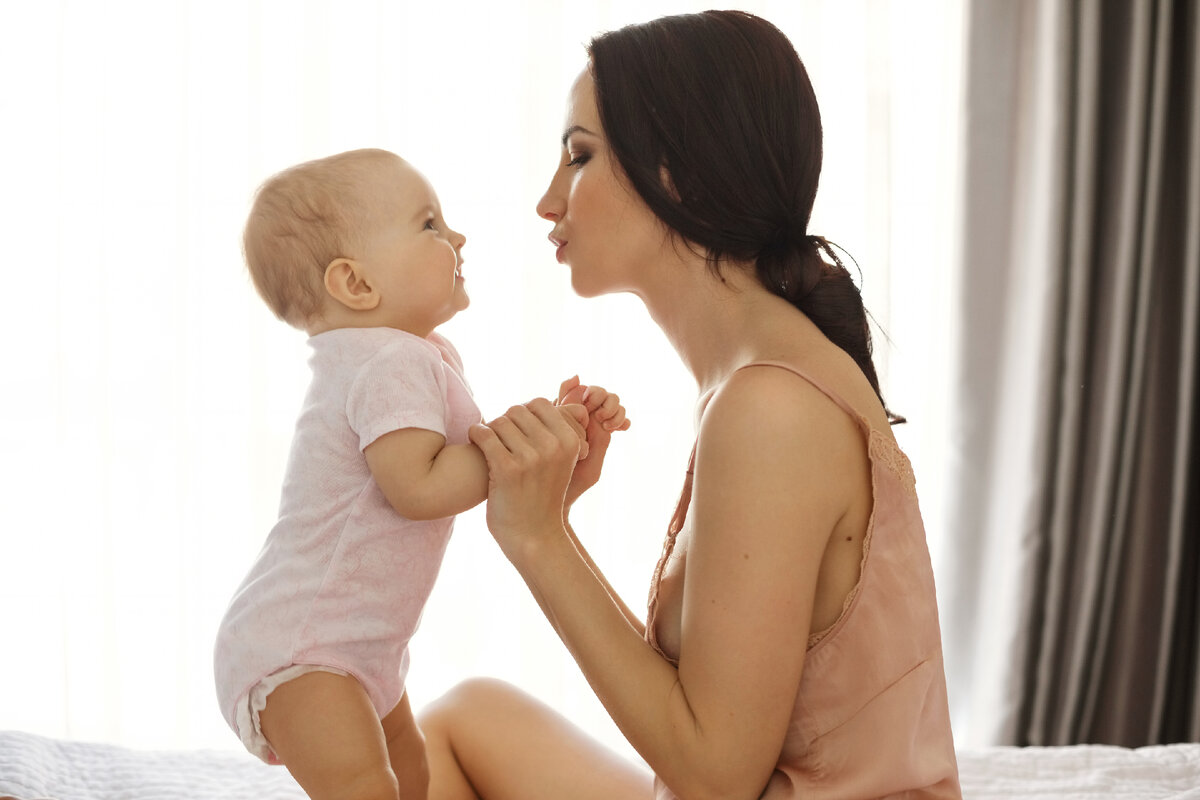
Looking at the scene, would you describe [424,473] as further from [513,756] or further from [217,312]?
[217,312]

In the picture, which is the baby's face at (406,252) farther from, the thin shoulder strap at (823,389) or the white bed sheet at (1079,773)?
the white bed sheet at (1079,773)

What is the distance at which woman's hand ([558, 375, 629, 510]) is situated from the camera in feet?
4.48

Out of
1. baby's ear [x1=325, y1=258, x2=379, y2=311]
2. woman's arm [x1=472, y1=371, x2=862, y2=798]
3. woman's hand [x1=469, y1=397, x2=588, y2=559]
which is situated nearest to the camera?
woman's arm [x1=472, y1=371, x2=862, y2=798]

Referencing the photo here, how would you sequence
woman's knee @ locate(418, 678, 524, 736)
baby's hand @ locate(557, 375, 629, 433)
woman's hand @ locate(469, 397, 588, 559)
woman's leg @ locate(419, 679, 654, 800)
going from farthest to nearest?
woman's knee @ locate(418, 678, 524, 736), woman's leg @ locate(419, 679, 654, 800), baby's hand @ locate(557, 375, 629, 433), woman's hand @ locate(469, 397, 588, 559)

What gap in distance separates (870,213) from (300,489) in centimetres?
201

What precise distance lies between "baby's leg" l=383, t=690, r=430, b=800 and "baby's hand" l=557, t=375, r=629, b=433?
43cm

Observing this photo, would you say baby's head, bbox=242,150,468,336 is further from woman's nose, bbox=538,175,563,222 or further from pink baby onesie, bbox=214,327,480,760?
woman's nose, bbox=538,175,563,222

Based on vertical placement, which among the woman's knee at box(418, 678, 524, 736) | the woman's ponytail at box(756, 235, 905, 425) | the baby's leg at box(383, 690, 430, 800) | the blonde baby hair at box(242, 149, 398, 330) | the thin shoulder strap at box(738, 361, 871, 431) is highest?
the blonde baby hair at box(242, 149, 398, 330)

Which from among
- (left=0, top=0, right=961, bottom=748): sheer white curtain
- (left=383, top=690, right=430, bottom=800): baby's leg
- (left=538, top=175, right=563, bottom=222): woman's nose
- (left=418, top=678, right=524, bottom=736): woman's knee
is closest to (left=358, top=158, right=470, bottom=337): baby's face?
(left=538, top=175, right=563, bottom=222): woman's nose

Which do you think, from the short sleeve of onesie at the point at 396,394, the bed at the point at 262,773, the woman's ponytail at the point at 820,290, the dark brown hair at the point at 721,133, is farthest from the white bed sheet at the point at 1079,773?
the short sleeve of onesie at the point at 396,394

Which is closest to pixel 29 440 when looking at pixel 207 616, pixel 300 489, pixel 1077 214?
pixel 207 616

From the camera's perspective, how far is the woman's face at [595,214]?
51.9 inches

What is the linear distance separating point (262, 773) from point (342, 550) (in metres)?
0.69

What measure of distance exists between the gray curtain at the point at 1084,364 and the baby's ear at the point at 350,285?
202 centimetres
